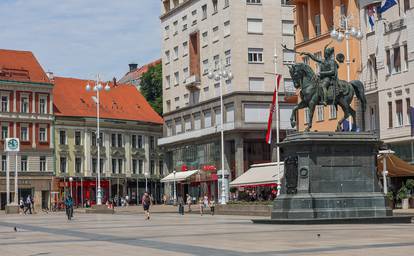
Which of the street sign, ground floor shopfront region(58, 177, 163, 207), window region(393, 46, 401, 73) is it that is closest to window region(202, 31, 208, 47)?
ground floor shopfront region(58, 177, 163, 207)

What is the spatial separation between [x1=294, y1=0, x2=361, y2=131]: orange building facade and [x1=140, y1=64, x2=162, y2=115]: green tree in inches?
1794

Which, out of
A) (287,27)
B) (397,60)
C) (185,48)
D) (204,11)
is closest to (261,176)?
(397,60)

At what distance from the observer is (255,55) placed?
270 ft

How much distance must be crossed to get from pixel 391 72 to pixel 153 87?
64598 millimetres

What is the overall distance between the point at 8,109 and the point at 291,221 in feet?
226

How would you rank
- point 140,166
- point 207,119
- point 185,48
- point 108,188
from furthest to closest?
point 140,166, point 108,188, point 185,48, point 207,119

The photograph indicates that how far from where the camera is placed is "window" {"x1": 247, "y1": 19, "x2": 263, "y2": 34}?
82.1 metres

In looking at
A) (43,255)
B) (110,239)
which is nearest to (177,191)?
(110,239)

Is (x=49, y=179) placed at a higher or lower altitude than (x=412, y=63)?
lower

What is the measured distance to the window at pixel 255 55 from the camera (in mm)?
81969

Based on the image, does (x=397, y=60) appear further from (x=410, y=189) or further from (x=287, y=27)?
(x=287, y=27)

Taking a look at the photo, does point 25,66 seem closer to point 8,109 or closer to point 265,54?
point 8,109

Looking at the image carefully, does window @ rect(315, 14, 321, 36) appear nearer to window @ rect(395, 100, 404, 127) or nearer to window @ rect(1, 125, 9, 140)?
window @ rect(395, 100, 404, 127)

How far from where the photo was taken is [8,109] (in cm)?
9494
